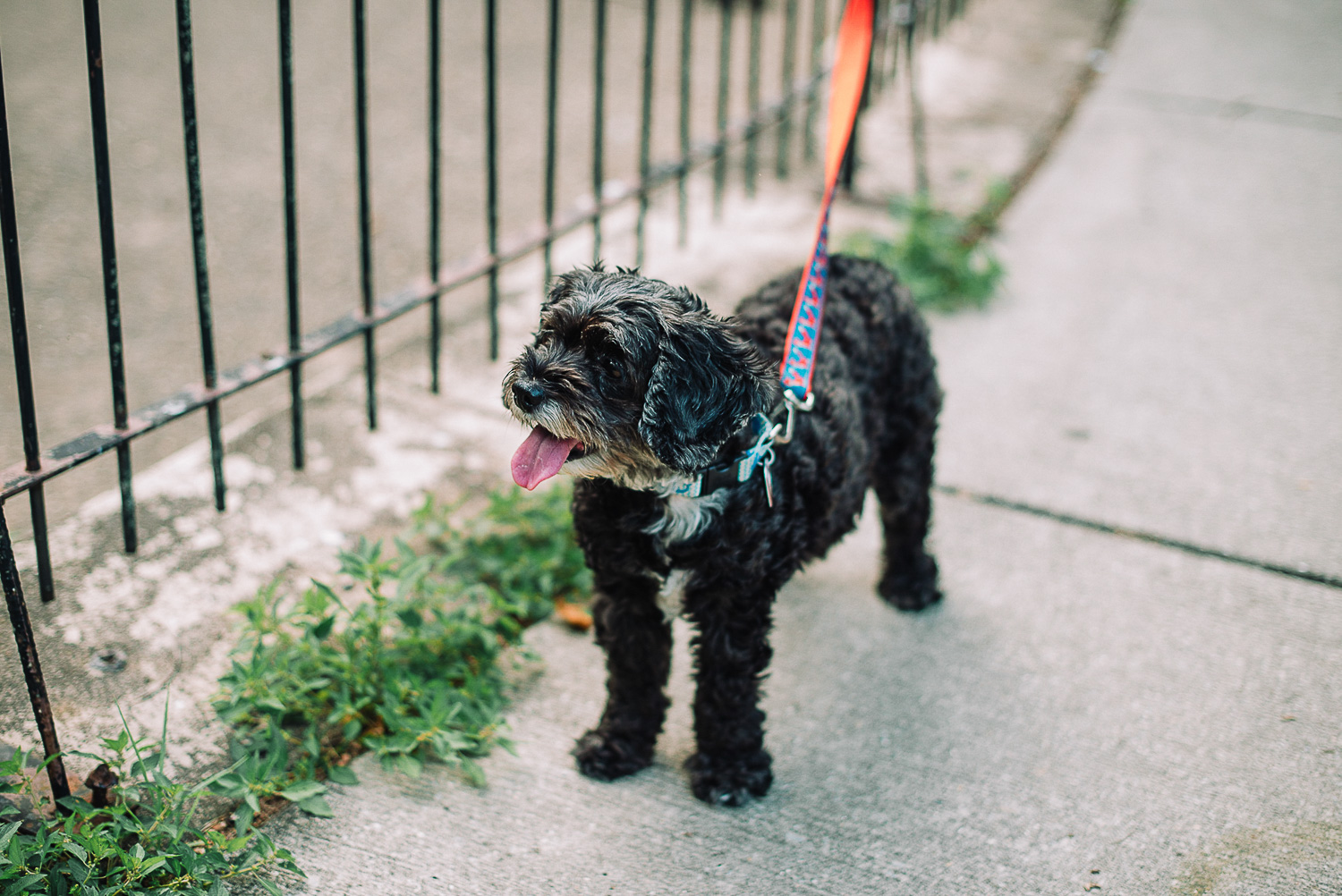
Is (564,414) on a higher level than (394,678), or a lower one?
higher

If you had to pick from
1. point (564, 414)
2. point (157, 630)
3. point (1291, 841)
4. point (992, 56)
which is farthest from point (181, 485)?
point (992, 56)

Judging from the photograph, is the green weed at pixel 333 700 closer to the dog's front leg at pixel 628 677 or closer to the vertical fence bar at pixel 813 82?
the dog's front leg at pixel 628 677

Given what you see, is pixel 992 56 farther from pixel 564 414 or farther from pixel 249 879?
pixel 249 879

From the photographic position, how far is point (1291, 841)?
2.47 meters

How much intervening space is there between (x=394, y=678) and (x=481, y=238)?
2.87 m

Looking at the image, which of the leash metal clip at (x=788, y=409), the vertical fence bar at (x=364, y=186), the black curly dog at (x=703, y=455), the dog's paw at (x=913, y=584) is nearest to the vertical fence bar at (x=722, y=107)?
the vertical fence bar at (x=364, y=186)

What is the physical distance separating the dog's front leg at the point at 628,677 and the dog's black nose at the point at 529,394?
52cm

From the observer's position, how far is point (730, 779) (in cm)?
257

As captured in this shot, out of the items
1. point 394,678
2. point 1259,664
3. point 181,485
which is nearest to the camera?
point 394,678

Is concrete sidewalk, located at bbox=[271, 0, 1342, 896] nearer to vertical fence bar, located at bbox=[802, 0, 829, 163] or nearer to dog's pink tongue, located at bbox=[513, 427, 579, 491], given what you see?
→ dog's pink tongue, located at bbox=[513, 427, 579, 491]

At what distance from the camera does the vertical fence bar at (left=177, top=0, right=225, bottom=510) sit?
2.50 metres

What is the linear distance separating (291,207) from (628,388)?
143 cm

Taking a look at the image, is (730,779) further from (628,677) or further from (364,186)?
(364,186)

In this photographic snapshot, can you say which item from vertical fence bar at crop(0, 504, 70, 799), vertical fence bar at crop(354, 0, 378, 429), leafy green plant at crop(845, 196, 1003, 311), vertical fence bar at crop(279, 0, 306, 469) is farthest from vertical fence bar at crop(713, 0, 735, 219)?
vertical fence bar at crop(0, 504, 70, 799)
